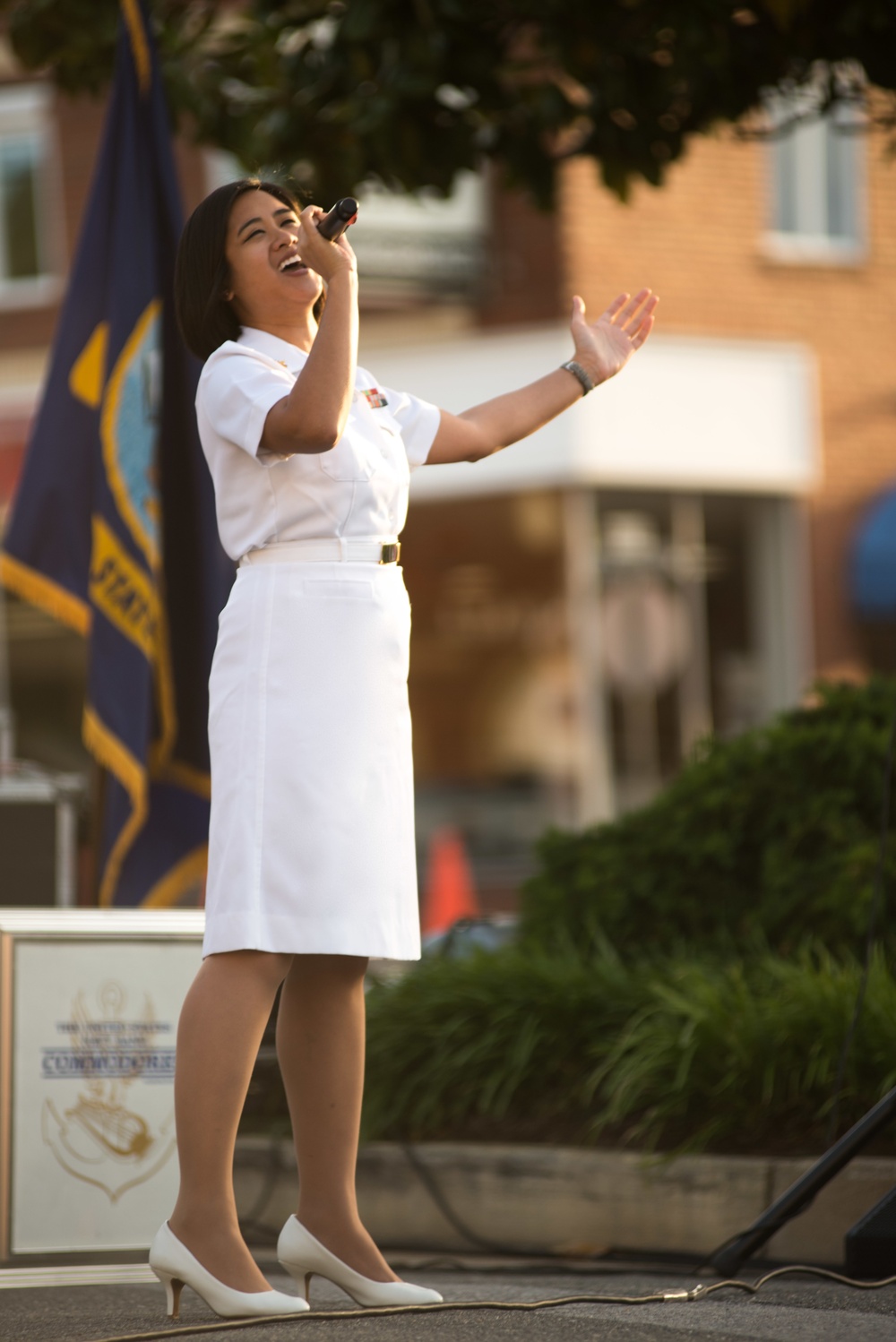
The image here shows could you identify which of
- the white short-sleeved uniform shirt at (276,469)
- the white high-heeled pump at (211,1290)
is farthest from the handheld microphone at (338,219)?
the white high-heeled pump at (211,1290)

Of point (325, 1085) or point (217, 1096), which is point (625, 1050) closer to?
point (325, 1085)

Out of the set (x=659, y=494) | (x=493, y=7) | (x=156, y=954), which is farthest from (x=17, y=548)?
(x=659, y=494)

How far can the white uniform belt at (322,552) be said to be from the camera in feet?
10.6

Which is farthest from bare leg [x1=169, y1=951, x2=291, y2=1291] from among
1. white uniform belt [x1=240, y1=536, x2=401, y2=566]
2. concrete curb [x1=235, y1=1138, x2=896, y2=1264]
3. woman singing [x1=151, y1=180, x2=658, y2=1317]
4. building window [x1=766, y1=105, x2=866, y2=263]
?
building window [x1=766, y1=105, x2=866, y2=263]

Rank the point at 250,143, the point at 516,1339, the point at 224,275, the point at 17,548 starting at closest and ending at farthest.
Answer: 1. the point at 516,1339
2. the point at 224,275
3. the point at 17,548
4. the point at 250,143

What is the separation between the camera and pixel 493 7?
5.96 metres

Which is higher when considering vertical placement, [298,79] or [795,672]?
[298,79]

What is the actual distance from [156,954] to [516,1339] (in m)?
1.50

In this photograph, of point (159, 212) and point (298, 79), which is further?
point (298, 79)

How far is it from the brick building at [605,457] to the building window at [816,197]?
2 cm

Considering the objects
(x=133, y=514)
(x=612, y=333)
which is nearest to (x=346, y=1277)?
(x=612, y=333)

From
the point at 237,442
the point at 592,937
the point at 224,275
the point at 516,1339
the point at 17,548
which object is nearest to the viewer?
the point at 516,1339

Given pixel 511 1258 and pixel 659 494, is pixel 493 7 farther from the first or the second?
pixel 659 494

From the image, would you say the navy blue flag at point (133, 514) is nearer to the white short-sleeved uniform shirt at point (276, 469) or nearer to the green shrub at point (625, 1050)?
the green shrub at point (625, 1050)
